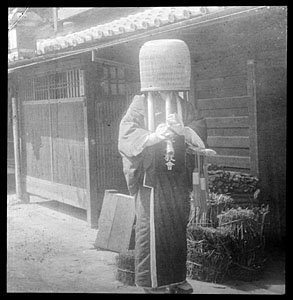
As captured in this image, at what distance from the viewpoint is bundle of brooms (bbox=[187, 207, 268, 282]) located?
5.62 metres

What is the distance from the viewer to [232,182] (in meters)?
6.30

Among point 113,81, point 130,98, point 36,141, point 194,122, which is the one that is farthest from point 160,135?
point 36,141

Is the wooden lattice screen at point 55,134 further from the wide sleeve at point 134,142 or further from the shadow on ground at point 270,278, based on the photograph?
the shadow on ground at point 270,278

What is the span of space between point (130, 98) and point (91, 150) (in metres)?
1.08

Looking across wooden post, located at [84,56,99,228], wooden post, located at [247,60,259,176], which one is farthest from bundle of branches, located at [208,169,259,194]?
wooden post, located at [84,56,99,228]

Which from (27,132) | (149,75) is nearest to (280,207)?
(149,75)

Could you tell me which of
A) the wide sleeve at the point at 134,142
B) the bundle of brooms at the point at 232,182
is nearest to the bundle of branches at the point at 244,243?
the bundle of brooms at the point at 232,182

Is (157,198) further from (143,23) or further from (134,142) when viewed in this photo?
(143,23)

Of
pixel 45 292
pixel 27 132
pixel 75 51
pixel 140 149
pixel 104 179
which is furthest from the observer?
pixel 27 132

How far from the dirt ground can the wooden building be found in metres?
0.79

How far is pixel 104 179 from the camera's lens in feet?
26.9

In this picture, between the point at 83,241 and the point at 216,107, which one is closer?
the point at 216,107

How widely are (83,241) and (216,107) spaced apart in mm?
2777
